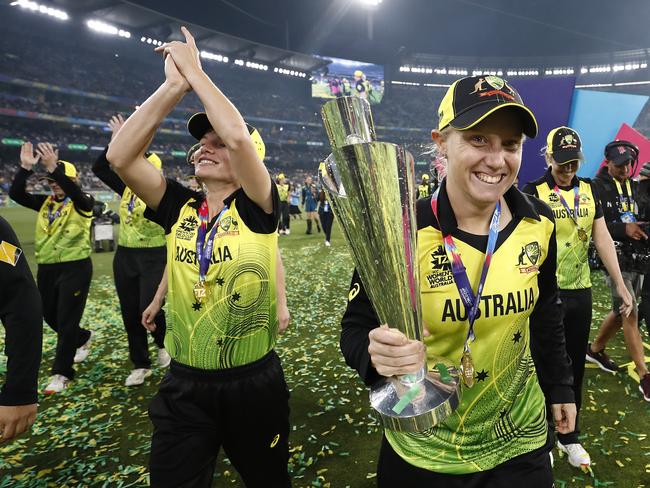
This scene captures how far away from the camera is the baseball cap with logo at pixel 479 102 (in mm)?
1354

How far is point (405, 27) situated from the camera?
5331 centimetres

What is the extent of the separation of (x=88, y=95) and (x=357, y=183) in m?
50.8

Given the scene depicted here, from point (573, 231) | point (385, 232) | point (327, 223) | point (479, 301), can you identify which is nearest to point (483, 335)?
point (479, 301)

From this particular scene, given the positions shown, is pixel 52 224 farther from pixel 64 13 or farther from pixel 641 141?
pixel 64 13

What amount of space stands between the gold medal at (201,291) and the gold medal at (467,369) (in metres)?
1.25

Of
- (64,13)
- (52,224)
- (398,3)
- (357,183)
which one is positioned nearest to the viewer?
(357,183)

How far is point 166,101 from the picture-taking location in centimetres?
185

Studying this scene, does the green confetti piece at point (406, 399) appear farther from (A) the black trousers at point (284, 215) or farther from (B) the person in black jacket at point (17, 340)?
(A) the black trousers at point (284, 215)

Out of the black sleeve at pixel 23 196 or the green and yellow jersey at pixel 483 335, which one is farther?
the black sleeve at pixel 23 196

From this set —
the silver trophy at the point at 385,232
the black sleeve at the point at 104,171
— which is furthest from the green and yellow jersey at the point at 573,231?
the black sleeve at the point at 104,171

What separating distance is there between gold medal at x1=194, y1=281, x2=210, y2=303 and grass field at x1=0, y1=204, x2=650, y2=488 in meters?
1.64

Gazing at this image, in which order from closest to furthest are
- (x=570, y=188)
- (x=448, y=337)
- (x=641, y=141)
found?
(x=448, y=337)
(x=570, y=188)
(x=641, y=141)

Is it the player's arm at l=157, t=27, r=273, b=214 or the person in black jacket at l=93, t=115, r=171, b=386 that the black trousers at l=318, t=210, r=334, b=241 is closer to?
the person in black jacket at l=93, t=115, r=171, b=386

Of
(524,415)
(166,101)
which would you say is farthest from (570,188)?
(166,101)
